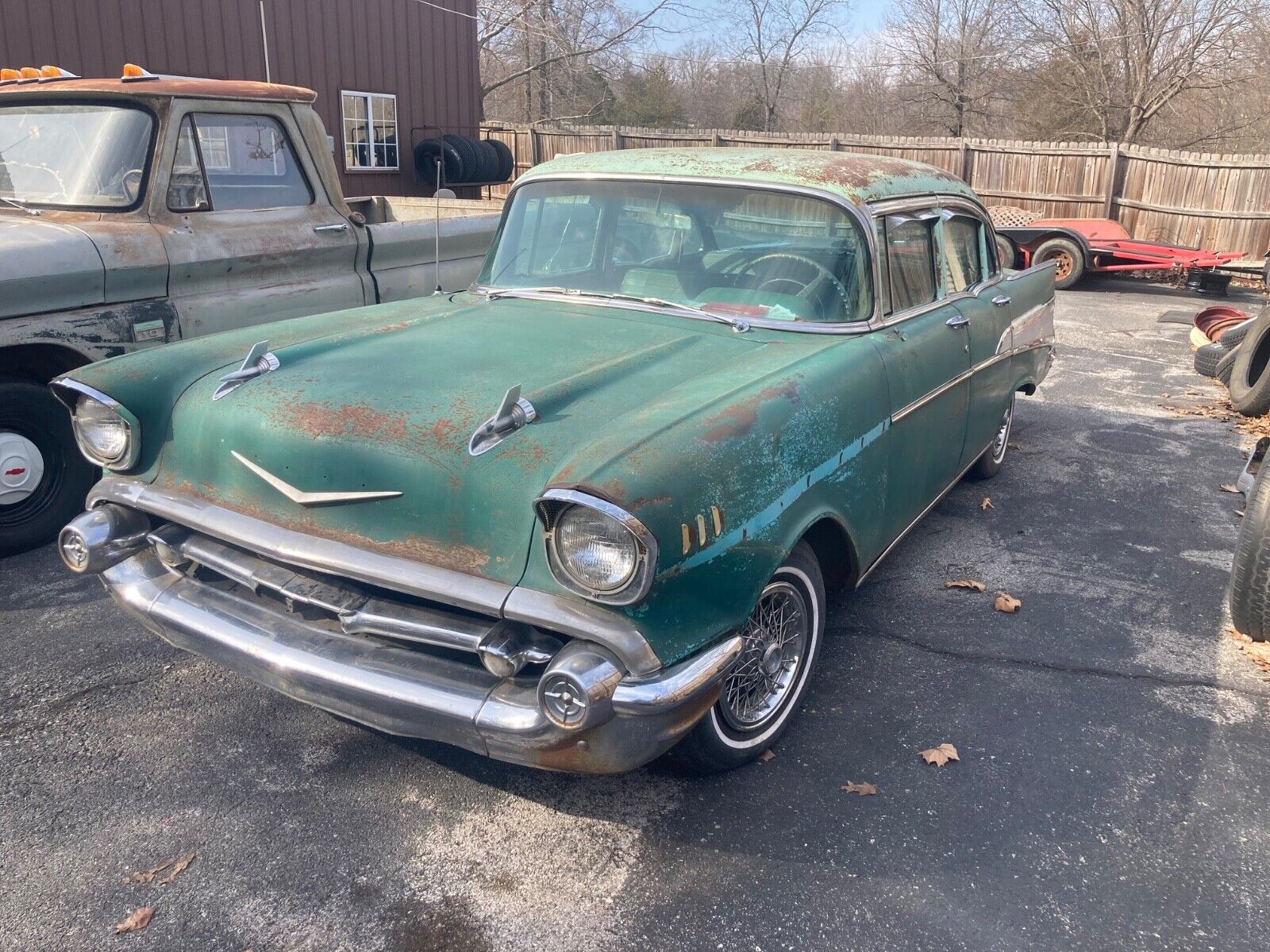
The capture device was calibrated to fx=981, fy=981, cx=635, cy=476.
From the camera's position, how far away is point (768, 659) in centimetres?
293

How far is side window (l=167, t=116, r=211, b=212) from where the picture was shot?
4641mm

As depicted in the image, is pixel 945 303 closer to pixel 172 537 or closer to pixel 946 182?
pixel 946 182

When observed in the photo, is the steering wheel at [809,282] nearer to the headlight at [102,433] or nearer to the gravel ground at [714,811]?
the gravel ground at [714,811]

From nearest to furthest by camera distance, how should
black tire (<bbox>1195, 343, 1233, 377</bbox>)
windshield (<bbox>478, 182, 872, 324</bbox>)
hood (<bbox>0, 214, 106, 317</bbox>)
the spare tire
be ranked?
windshield (<bbox>478, 182, 872, 324</bbox>), hood (<bbox>0, 214, 106, 317</bbox>), black tire (<bbox>1195, 343, 1233, 377</bbox>), the spare tire

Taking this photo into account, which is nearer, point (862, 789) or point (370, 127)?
point (862, 789)

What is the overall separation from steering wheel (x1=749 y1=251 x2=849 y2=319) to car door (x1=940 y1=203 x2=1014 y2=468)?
956 millimetres

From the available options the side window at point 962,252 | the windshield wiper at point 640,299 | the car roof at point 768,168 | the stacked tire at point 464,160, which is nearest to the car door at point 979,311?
the side window at point 962,252

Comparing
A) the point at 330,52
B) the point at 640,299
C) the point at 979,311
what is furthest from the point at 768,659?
the point at 330,52

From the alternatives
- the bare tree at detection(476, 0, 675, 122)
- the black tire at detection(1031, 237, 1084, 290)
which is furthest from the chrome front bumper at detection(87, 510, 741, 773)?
the bare tree at detection(476, 0, 675, 122)

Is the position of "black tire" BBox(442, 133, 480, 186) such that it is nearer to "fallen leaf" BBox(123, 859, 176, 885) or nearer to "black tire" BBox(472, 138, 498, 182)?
"black tire" BBox(472, 138, 498, 182)

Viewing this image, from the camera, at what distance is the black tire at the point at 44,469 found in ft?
13.8

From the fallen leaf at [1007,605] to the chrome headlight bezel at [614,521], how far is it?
7.94 ft

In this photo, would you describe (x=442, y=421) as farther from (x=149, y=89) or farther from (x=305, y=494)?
(x=149, y=89)

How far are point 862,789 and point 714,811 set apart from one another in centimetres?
45
